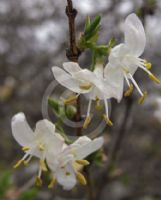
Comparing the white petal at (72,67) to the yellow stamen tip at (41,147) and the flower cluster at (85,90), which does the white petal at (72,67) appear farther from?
the yellow stamen tip at (41,147)

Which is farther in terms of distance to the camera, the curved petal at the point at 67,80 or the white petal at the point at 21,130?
the white petal at the point at 21,130

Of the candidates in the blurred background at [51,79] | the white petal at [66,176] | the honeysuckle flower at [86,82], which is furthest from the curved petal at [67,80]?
the blurred background at [51,79]

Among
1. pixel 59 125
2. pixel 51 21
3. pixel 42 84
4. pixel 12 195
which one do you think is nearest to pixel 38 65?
pixel 42 84

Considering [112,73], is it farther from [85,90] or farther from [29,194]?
[29,194]

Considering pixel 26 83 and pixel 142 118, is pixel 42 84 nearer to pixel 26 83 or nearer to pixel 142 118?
pixel 26 83

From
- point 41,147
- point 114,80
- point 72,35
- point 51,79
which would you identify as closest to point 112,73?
point 114,80

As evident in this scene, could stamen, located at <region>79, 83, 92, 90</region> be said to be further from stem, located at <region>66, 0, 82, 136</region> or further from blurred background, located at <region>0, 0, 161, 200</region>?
blurred background, located at <region>0, 0, 161, 200</region>
